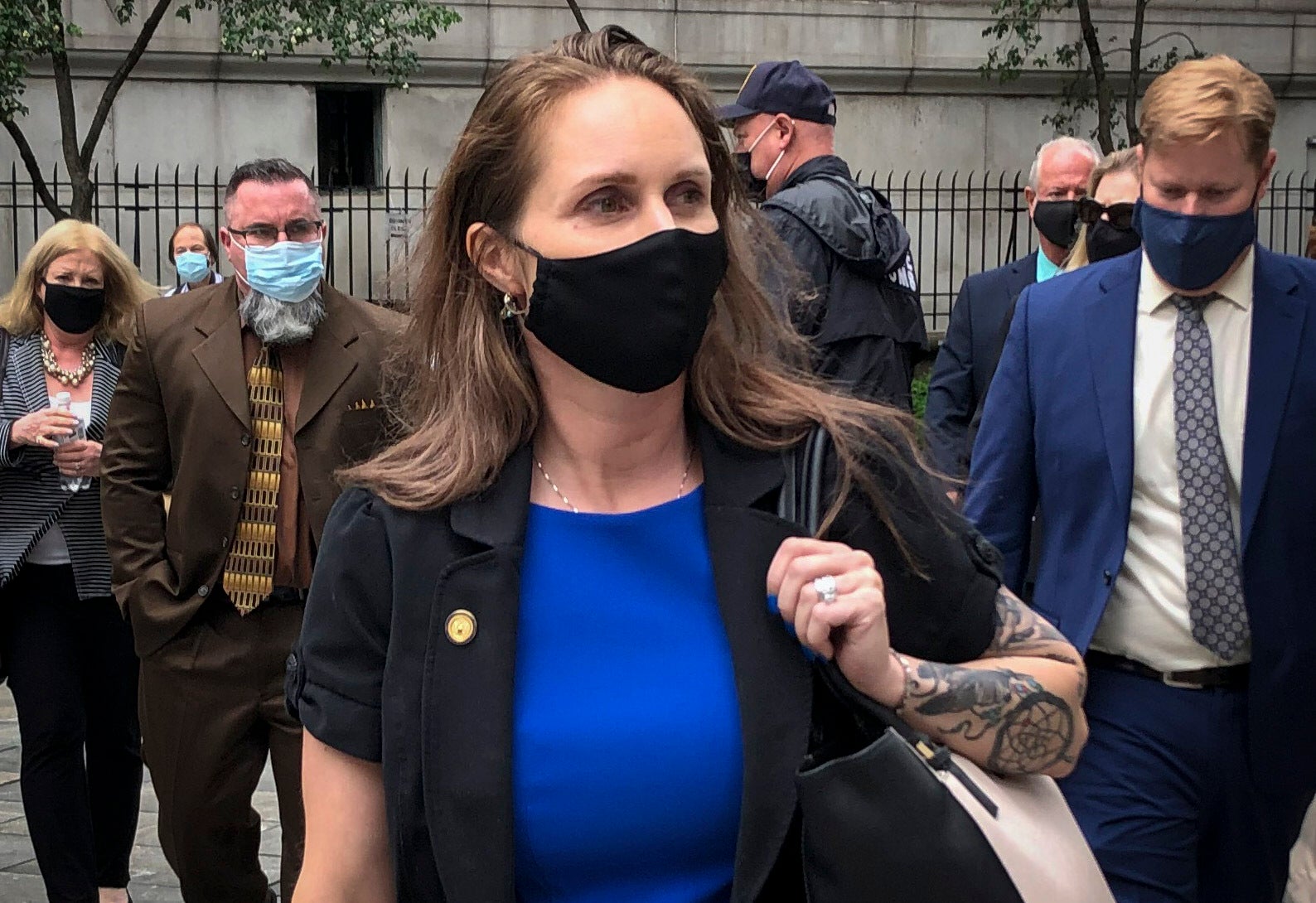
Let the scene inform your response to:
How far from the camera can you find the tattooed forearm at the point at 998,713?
2.19 m

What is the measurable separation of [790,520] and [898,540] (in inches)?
5.5

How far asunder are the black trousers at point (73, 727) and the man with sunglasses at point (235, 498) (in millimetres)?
811

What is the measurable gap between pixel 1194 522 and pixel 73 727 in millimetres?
3886

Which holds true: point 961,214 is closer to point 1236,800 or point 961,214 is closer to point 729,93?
point 729,93

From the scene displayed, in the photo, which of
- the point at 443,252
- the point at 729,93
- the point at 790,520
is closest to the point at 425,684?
the point at 790,520

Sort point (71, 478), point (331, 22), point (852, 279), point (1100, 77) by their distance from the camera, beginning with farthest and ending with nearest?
point (1100, 77), point (331, 22), point (71, 478), point (852, 279)

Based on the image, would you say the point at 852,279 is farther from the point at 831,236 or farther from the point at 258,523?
the point at 258,523

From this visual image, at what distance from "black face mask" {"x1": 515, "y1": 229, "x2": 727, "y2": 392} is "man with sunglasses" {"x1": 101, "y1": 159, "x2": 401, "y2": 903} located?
9.08 ft

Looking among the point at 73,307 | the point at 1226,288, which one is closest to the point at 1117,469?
the point at 1226,288

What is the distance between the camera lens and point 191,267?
444 inches

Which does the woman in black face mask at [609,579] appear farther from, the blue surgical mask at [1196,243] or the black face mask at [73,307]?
the black face mask at [73,307]

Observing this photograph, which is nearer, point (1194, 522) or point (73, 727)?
point (1194, 522)

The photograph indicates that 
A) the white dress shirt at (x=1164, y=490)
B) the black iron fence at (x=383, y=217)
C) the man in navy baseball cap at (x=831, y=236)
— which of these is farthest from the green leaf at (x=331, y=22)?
the white dress shirt at (x=1164, y=490)

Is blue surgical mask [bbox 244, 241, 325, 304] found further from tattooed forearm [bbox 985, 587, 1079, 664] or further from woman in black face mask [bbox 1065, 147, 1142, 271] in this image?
tattooed forearm [bbox 985, 587, 1079, 664]
